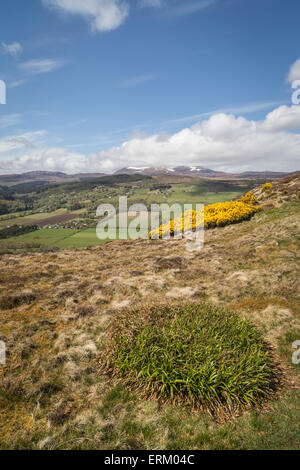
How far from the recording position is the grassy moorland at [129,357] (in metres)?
5.58

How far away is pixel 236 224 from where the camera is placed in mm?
30109

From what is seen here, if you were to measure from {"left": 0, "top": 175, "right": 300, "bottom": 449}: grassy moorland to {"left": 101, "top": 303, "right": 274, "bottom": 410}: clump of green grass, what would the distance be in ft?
→ 0.31

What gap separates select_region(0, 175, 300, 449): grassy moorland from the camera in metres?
5.58

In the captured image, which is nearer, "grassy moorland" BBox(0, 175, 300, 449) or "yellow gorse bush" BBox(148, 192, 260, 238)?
"grassy moorland" BBox(0, 175, 300, 449)

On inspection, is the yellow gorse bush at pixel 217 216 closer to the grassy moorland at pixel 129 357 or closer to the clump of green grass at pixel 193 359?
the grassy moorland at pixel 129 357

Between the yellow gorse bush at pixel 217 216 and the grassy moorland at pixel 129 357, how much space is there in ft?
41.3

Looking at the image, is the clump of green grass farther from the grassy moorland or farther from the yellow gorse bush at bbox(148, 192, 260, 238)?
the yellow gorse bush at bbox(148, 192, 260, 238)

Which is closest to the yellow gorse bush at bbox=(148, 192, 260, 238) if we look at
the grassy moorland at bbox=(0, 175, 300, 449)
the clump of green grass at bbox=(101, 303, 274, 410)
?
the grassy moorland at bbox=(0, 175, 300, 449)

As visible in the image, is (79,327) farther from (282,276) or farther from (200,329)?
(282,276)

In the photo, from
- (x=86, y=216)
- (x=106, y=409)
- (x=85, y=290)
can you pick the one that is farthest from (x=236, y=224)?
(x=86, y=216)

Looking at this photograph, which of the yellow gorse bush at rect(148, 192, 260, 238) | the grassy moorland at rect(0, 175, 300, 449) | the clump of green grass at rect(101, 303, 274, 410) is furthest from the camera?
the yellow gorse bush at rect(148, 192, 260, 238)

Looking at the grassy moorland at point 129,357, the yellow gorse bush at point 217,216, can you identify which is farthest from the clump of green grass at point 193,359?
the yellow gorse bush at point 217,216

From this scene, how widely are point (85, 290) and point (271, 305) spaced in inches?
495

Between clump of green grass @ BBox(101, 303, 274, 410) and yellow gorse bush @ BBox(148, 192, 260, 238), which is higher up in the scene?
yellow gorse bush @ BBox(148, 192, 260, 238)
